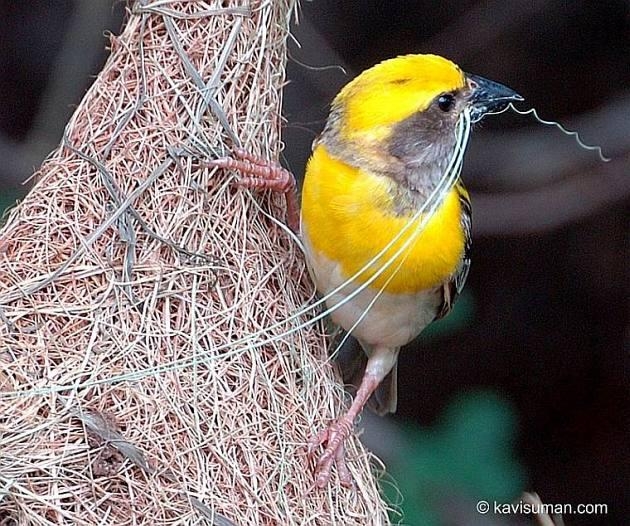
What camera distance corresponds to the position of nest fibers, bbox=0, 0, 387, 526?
5.82ft

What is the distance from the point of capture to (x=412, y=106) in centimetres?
210

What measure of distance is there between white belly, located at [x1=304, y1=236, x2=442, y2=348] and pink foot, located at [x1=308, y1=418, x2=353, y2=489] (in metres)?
0.20

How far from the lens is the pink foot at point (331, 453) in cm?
194

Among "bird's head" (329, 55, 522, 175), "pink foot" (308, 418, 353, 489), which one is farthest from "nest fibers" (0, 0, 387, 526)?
"bird's head" (329, 55, 522, 175)

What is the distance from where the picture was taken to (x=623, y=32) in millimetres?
3891

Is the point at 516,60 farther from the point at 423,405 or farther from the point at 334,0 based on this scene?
the point at 423,405

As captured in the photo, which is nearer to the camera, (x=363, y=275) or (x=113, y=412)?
(x=113, y=412)

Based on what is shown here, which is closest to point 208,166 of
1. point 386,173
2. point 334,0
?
point 386,173

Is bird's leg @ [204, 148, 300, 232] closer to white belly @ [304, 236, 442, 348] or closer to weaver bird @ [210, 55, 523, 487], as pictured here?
weaver bird @ [210, 55, 523, 487]

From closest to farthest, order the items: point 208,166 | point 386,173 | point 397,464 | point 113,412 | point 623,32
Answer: point 113,412 < point 208,166 < point 386,173 < point 397,464 < point 623,32

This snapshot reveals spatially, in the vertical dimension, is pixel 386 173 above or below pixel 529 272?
above

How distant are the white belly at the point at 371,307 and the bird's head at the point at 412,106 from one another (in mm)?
220

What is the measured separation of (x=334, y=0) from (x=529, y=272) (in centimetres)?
109

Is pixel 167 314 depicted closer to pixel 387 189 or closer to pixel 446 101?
pixel 387 189
